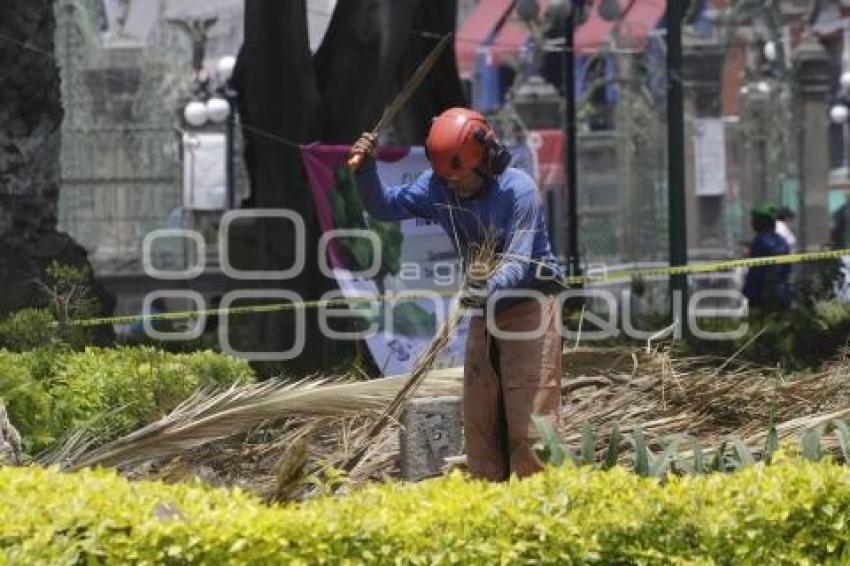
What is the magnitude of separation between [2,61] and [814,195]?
86.2ft

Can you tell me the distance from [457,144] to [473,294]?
1.79 feet

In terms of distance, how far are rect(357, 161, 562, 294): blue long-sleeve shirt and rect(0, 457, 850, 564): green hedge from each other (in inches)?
64.9

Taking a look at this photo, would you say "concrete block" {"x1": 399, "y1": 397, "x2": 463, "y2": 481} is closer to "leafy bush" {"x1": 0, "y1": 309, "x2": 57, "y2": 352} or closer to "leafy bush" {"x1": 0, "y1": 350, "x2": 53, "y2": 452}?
"leafy bush" {"x1": 0, "y1": 350, "x2": 53, "y2": 452}

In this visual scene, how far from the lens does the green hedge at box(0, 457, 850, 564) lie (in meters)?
4.56

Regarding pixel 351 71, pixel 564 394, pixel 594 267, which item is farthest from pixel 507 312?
pixel 594 267

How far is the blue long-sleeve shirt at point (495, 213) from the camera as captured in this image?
688 cm

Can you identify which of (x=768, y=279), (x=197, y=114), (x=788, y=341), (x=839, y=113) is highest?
(x=839, y=113)

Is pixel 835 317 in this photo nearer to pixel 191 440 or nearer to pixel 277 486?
pixel 191 440

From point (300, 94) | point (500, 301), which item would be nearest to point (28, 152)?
point (300, 94)

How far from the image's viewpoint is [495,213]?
278 inches

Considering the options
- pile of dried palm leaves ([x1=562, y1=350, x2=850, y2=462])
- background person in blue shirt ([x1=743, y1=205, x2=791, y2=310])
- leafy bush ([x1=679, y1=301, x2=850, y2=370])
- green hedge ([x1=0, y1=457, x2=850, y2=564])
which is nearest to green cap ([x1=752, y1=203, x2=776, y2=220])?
background person in blue shirt ([x1=743, y1=205, x2=791, y2=310])

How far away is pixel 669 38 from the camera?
47.8ft

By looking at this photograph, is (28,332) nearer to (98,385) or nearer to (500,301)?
(98,385)

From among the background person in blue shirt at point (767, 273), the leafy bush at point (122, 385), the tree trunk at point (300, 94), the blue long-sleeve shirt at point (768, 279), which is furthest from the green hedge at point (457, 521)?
the blue long-sleeve shirt at point (768, 279)
